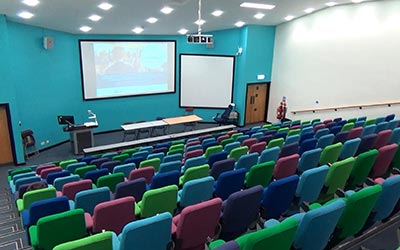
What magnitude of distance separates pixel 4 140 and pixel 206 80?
7972mm

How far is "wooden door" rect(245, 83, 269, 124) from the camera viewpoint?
43.9 feet

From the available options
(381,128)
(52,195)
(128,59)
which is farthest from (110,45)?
(381,128)

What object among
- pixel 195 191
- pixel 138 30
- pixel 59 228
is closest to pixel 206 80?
pixel 138 30

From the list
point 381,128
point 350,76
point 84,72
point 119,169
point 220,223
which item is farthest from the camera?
point 84,72

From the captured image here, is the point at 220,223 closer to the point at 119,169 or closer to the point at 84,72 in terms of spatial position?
the point at 119,169

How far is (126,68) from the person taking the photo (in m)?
12.0

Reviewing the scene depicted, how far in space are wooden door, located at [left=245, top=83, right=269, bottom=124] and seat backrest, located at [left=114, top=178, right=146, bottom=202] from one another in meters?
9.89

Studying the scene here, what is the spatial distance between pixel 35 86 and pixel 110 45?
3198mm

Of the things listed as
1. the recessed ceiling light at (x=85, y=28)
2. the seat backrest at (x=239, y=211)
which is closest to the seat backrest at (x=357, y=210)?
the seat backrest at (x=239, y=211)

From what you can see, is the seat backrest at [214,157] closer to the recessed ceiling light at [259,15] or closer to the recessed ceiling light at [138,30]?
the recessed ceiling light at [259,15]

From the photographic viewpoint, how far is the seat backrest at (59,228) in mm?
2736

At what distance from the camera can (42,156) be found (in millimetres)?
9688

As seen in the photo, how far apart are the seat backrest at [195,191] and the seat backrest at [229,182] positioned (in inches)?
8.8

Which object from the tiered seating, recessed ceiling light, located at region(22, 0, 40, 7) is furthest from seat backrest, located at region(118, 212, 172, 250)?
recessed ceiling light, located at region(22, 0, 40, 7)
